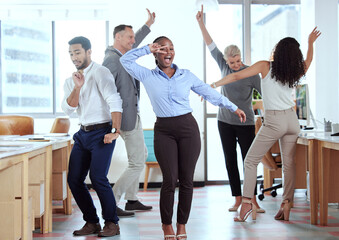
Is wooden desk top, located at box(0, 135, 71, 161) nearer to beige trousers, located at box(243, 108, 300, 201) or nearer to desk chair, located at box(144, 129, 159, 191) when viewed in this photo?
beige trousers, located at box(243, 108, 300, 201)

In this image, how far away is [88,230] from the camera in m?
3.73

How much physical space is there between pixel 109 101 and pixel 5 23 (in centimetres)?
403

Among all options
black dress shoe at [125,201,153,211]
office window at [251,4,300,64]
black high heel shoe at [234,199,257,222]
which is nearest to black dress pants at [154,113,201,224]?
black high heel shoe at [234,199,257,222]

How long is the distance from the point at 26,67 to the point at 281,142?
4184 millimetres

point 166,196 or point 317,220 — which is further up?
point 166,196

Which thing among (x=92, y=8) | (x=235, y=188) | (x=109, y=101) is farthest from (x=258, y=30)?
(x=109, y=101)

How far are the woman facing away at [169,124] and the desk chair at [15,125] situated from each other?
2.47m

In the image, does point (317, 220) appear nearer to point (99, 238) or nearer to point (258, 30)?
point (99, 238)

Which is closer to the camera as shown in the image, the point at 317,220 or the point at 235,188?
the point at 317,220

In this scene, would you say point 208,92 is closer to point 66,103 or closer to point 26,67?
point 66,103

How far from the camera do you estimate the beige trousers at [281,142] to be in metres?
4.01

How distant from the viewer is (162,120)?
330cm

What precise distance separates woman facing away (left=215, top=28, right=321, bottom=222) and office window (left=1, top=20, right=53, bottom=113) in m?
3.68

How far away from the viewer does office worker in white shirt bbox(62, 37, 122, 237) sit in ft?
11.6
